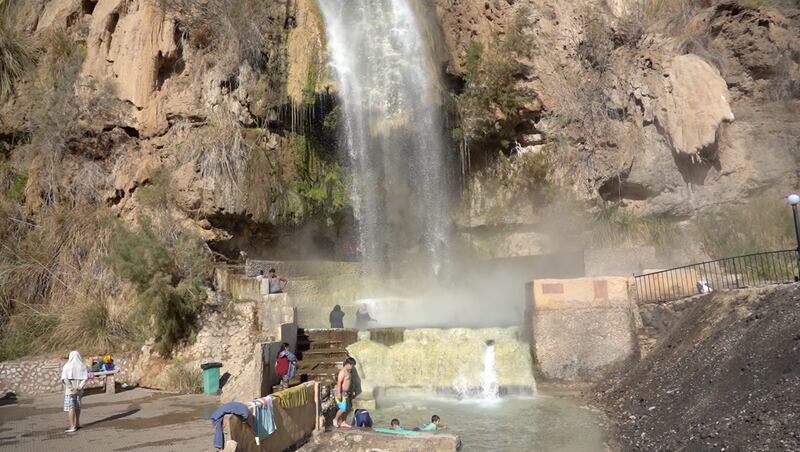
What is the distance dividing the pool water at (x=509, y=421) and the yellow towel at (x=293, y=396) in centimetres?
243

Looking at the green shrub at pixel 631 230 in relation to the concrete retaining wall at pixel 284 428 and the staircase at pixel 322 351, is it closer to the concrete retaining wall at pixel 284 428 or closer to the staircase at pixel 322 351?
the staircase at pixel 322 351

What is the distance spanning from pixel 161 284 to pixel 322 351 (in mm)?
4928

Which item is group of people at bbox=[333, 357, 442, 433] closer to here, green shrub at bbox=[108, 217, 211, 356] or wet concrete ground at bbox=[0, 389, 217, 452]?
wet concrete ground at bbox=[0, 389, 217, 452]

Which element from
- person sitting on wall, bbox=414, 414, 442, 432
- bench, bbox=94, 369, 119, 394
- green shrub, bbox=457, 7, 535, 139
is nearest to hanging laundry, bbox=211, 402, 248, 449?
person sitting on wall, bbox=414, 414, 442, 432

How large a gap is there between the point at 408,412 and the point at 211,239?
10.6 metres

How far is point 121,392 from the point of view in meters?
16.1

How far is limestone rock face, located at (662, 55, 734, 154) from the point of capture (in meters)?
22.6

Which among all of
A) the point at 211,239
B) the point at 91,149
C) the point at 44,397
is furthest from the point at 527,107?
the point at 44,397

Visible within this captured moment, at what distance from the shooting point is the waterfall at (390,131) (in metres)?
23.4

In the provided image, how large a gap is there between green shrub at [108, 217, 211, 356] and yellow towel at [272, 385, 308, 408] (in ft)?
26.0

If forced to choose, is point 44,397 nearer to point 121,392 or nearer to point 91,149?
point 121,392

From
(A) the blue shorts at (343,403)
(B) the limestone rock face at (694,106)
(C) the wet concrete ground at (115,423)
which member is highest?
(B) the limestone rock face at (694,106)

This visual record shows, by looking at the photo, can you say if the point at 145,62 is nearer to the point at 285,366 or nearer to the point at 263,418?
the point at 285,366

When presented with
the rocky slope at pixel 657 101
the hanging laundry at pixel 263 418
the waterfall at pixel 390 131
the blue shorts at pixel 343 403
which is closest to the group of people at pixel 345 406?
the blue shorts at pixel 343 403
